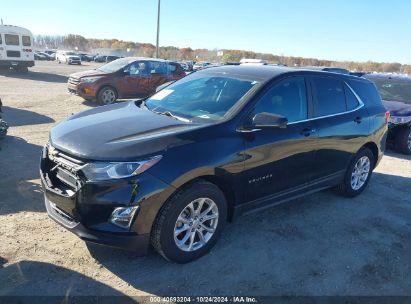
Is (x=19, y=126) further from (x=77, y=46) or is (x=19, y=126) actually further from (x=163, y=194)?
(x=77, y=46)

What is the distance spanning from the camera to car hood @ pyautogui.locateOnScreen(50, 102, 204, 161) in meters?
3.11

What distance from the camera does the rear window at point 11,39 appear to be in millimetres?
22672

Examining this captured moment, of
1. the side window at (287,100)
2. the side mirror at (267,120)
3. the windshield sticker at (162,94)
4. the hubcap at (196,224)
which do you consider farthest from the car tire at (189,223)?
the windshield sticker at (162,94)

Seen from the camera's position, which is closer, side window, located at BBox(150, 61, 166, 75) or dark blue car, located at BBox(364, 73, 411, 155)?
dark blue car, located at BBox(364, 73, 411, 155)

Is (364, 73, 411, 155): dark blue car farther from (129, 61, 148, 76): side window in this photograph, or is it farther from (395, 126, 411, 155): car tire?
Result: (129, 61, 148, 76): side window

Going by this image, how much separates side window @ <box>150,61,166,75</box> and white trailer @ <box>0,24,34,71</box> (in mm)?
13658

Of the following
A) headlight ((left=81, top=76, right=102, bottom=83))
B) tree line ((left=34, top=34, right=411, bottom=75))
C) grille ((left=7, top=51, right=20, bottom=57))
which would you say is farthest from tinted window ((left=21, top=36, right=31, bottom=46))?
tree line ((left=34, top=34, right=411, bottom=75))

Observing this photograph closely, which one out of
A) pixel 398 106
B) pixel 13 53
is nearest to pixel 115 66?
pixel 398 106

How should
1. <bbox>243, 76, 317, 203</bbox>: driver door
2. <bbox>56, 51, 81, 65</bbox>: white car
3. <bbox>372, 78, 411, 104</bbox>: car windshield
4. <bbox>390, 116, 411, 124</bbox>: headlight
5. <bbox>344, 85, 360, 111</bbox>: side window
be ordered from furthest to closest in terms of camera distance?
<bbox>56, 51, 81, 65</bbox>: white car
<bbox>372, 78, 411, 104</bbox>: car windshield
<bbox>390, 116, 411, 124</bbox>: headlight
<bbox>344, 85, 360, 111</bbox>: side window
<bbox>243, 76, 317, 203</bbox>: driver door

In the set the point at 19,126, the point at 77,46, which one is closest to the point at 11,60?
the point at 19,126

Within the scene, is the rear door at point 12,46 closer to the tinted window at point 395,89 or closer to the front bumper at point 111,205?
the tinted window at point 395,89

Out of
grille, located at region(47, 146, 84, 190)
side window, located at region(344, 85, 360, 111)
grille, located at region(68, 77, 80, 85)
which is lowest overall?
grille, located at region(68, 77, 80, 85)

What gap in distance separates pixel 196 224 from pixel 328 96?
2560mm

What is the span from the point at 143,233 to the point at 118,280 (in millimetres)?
501
